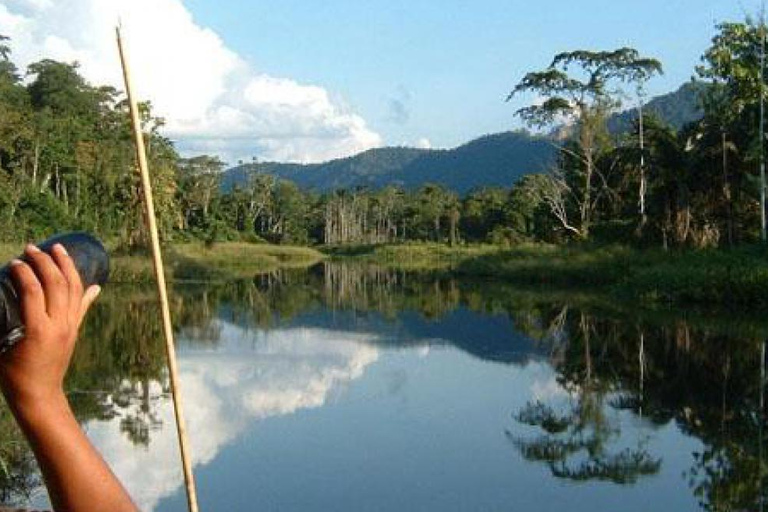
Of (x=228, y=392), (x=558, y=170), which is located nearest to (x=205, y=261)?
(x=558, y=170)

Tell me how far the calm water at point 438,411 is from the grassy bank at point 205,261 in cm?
814

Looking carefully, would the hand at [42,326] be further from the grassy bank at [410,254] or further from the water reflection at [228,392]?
the grassy bank at [410,254]

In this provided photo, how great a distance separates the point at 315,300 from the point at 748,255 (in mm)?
10564

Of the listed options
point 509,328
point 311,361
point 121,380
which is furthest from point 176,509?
point 509,328

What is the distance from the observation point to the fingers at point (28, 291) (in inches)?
33.3

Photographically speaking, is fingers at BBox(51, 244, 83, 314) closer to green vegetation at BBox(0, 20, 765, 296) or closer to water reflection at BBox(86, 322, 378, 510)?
water reflection at BBox(86, 322, 378, 510)

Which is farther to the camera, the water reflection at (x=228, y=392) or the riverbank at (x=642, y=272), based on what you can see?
the riverbank at (x=642, y=272)

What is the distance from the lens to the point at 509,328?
1723 cm

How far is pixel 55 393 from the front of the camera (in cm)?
91

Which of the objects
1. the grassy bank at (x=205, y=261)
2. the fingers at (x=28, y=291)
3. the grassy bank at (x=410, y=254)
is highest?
the fingers at (x=28, y=291)

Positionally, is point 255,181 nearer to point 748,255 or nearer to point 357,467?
point 748,255

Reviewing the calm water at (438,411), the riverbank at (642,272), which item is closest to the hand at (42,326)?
the calm water at (438,411)

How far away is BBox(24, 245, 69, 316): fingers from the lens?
0.86 m

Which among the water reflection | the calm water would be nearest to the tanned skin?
the calm water
